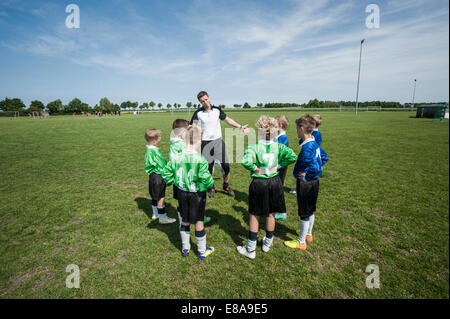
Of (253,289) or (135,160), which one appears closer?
(253,289)

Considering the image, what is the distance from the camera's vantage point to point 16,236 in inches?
159

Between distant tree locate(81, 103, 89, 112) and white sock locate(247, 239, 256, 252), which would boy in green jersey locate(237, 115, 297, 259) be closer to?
white sock locate(247, 239, 256, 252)

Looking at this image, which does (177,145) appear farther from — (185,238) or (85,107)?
(85,107)

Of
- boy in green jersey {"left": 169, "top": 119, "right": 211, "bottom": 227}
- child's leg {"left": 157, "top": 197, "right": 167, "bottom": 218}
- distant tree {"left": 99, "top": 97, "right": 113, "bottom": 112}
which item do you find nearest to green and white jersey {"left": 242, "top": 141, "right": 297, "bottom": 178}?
boy in green jersey {"left": 169, "top": 119, "right": 211, "bottom": 227}

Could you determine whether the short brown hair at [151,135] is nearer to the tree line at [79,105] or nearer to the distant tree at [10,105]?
the tree line at [79,105]

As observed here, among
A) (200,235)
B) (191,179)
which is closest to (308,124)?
(191,179)

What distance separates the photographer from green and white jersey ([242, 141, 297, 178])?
9.98ft

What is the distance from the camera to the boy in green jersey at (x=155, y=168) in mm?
4023

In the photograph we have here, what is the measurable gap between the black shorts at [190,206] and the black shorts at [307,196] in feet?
5.64

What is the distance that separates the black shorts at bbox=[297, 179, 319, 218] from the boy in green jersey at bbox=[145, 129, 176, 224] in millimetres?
2741
